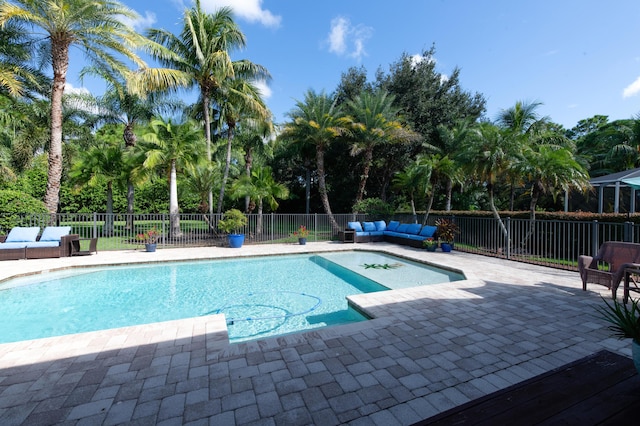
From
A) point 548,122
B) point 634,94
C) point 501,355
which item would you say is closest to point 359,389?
point 501,355

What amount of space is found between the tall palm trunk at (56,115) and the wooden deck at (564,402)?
13.3 metres

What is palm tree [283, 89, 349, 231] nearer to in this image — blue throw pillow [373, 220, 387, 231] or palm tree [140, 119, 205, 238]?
blue throw pillow [373, 220, 387, 231]

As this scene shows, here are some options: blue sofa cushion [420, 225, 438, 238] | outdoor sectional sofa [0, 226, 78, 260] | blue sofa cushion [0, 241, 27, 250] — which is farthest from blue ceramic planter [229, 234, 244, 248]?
blue sofa cushion [420, 225, 438, 238]

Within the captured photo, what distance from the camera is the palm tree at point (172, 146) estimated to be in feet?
37.5

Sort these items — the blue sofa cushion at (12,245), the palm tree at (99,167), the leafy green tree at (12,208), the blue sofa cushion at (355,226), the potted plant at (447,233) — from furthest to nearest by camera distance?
the palm tree at (99,167) → the blue sofa cushion at (355,226) → the potted plant at (447,233) → the leafy green tree at (12,208) → the blue sofa cushion at (12,245)

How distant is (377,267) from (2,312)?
8.43 m

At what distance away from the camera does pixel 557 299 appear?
16.4 ft

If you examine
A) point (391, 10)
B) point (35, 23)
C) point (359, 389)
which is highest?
point (391, 10)

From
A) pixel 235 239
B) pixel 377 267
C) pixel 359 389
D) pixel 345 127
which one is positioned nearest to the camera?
pixel 359 389

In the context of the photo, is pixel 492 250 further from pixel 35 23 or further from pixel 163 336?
pixel 35 23

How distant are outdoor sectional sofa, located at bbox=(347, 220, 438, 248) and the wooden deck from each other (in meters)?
9.55

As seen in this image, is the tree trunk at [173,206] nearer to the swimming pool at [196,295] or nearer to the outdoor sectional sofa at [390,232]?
the swimming pool at [196,295]

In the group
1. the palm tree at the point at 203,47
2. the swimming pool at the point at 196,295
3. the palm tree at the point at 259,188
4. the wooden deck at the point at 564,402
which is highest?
the palm tree at the point at 203,47

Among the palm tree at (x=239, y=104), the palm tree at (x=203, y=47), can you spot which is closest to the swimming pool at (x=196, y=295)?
the palm tree at (x=203, y=47)
